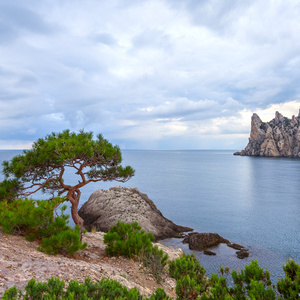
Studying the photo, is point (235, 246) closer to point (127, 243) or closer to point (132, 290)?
point (127, 243)

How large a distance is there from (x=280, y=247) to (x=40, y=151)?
25.8 metres

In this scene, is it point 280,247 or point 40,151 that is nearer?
point 40,151

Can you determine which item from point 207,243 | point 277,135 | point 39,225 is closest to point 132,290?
point 39,225

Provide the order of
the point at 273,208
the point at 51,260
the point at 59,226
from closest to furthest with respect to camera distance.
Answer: the point at 51,260 → the point at 59,226 → the point at 273,208

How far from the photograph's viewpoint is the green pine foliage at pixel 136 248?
1044 cm

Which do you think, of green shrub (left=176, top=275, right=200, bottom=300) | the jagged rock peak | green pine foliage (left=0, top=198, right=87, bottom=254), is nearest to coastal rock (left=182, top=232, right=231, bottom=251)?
green pine foliage (left=0, top=198, right=87, bottom=254)

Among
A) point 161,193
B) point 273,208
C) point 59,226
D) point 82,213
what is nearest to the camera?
point 59,226

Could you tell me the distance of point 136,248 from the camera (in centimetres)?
1112

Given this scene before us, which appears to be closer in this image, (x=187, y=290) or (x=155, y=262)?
(x=187, y=290)

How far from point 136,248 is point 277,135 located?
190729 mm

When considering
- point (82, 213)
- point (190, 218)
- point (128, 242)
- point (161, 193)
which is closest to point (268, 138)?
point (161, 193)

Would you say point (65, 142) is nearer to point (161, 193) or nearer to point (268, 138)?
point (161, 193)

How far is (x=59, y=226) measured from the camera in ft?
36.3

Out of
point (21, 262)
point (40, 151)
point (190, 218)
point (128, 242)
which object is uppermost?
point (40, 151)
